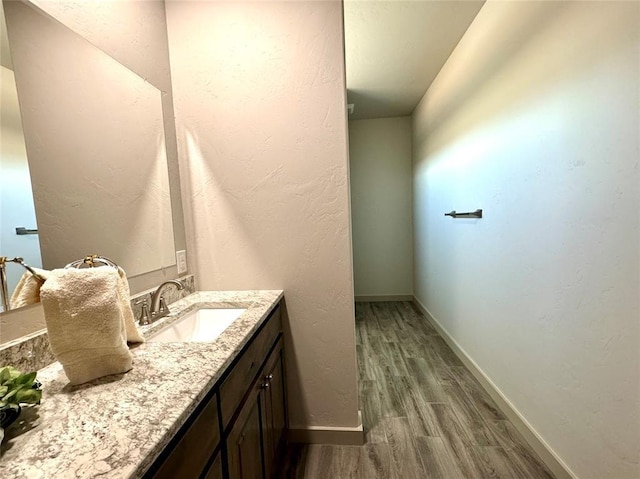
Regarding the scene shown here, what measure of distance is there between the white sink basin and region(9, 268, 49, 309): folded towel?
48cm

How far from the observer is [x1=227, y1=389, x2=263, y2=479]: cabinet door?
0.87 metres

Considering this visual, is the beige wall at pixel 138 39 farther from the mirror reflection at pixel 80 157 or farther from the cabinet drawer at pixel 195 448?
the cabinet drawer at pixel 195 448

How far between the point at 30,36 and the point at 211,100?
70 cm

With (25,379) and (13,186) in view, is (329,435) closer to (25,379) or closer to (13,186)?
(25,379)

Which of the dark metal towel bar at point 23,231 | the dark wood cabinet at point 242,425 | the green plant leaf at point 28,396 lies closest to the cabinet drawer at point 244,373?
the dark wood cabinet at point 242,425

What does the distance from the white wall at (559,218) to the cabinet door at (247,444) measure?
4.26 feet

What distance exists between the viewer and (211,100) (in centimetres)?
149

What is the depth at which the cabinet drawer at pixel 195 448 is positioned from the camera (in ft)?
1.90

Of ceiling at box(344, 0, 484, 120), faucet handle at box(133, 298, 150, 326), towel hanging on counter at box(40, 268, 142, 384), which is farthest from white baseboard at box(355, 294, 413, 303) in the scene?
towel hanging on counter at box(40, 268, 142, 384)

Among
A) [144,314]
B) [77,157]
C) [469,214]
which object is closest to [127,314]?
[144,314]

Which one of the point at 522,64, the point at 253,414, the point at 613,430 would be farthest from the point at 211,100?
the point at 613,430

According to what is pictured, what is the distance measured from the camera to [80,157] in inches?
39.8

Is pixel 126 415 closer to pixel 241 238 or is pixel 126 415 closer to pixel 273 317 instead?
pixel 273 317

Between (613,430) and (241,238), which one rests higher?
(241,238)
